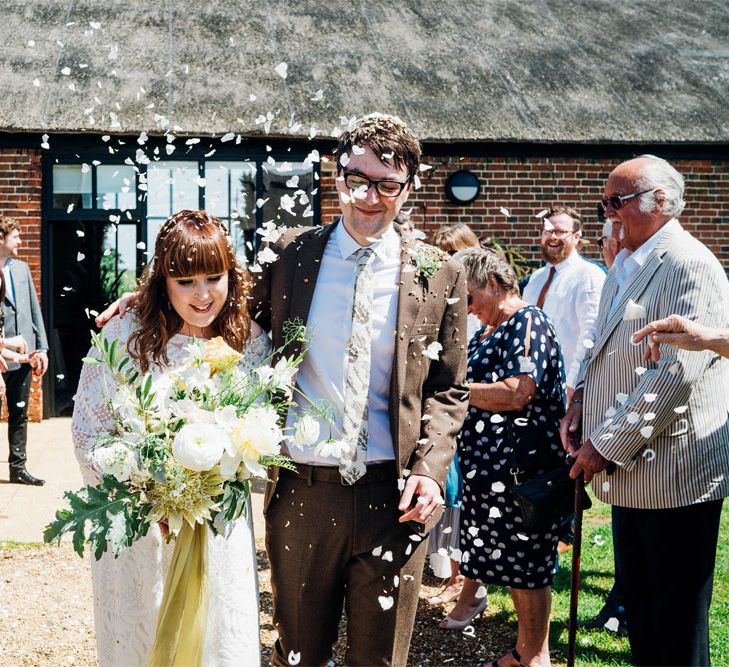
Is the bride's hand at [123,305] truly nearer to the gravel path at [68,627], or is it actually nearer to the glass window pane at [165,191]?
the gravel path at [68,627]

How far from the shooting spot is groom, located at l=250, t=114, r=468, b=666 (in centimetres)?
299

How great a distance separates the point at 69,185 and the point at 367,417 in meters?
8.65

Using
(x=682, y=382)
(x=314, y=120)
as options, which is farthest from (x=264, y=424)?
(x=314, y=120)

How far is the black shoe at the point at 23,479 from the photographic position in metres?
7.75

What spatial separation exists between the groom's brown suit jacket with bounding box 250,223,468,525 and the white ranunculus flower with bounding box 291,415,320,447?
30cm

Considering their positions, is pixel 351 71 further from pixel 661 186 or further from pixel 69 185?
pixel 661 186

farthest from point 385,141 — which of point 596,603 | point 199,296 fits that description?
point 596,603

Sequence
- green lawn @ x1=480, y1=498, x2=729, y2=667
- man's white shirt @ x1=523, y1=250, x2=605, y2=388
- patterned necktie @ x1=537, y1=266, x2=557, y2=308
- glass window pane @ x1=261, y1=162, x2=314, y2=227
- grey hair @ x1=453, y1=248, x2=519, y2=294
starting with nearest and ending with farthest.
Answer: grey hair @ x1=453, y1=248, x2=519, y2=294 < green lawn @ x1=480, y1=498, x2=729, y2=667 < man's white shirt @ x1=523, y1=250, x2=605, y2=388 < patterned necktie @ x1=537, y1=266, x2=557, y2=308 < glass window pane @ x1=261, y1=162, x2=314, y2=227

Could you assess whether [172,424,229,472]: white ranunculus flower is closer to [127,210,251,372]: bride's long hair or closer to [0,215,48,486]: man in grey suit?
[127,210,251,372]: bride's long hair

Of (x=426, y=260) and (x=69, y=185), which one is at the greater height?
(x=69, y=185)

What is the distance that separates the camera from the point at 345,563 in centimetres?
305

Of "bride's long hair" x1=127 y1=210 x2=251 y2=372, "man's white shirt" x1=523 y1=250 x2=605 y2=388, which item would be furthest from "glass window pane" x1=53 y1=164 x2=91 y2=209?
"bride's long hair" x1=127 y1=210 x2=251 y2=372

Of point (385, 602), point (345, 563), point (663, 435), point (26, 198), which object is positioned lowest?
point (385, 602)

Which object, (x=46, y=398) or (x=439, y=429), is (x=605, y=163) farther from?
(x=439, y=429)
